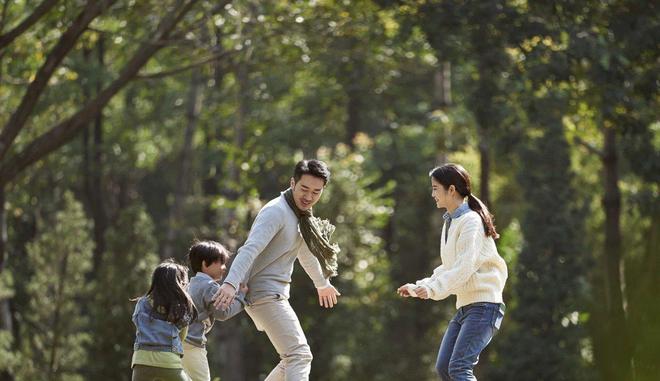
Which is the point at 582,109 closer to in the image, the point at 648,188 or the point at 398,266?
the point at 648,188

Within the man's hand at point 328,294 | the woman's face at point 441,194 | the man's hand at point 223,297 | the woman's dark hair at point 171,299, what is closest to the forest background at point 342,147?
the man's hand at point 328,294

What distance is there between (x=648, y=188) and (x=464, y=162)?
8.95 m

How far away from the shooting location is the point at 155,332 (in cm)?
631

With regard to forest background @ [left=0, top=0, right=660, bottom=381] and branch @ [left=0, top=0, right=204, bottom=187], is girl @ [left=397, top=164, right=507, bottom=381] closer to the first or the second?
forest background @ [left=0, top=0, right=660, bottom=381]

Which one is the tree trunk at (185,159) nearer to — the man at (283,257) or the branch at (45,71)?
the branch at (45,71)

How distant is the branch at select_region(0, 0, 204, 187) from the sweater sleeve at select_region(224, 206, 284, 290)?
21.0ft

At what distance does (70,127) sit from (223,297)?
6844 millimetres

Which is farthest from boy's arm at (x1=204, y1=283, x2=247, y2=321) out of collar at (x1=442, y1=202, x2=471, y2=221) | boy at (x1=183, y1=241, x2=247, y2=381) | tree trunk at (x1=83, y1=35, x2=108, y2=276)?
tree trunk at (x1=83, y1=35, x2=108, y2=276)

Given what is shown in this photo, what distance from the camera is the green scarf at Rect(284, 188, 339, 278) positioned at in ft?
22.9

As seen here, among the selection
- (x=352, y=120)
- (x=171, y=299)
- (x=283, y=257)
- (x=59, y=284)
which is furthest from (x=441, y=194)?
(x=352, y=120)

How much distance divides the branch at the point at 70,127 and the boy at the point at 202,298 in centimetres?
614

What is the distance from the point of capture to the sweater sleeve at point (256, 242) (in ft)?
21.6

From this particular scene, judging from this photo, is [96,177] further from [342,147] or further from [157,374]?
[157,374]

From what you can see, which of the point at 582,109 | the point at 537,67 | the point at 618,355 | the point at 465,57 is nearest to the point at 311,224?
the point at 618,355
